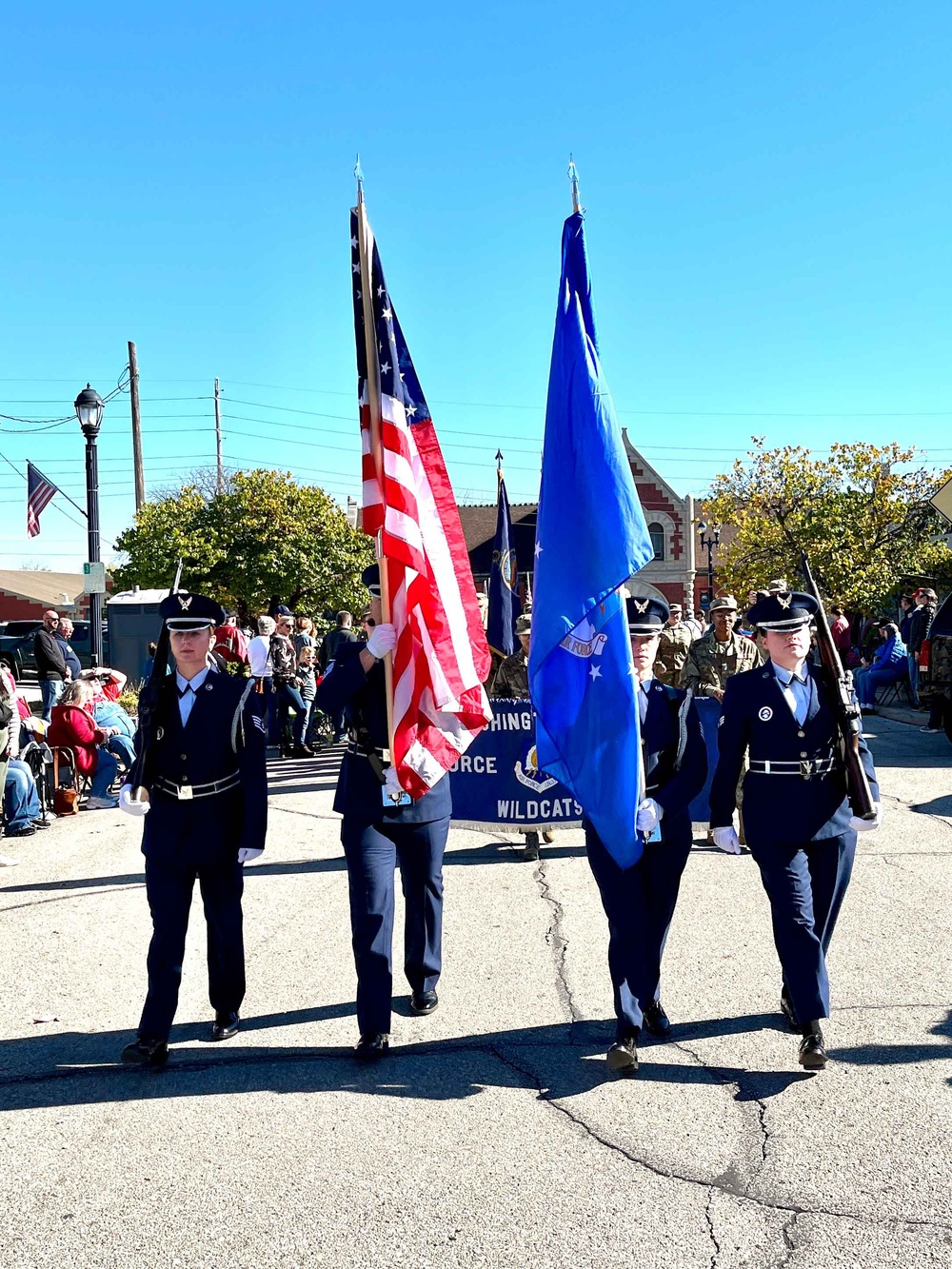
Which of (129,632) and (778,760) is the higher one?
(129,632)

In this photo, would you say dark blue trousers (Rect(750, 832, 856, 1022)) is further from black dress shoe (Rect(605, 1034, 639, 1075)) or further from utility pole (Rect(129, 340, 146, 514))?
utility pole (Rect(129, 340, 146, 514))

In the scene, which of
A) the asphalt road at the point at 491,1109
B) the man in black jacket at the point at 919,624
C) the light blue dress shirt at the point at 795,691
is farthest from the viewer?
the man in black jacket at the point at 919,624

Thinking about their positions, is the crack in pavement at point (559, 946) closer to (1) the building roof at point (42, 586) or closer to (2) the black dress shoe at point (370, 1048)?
(2) the black dress shoe at point (370, 1048)

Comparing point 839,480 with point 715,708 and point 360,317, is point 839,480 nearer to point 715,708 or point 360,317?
point 715,708

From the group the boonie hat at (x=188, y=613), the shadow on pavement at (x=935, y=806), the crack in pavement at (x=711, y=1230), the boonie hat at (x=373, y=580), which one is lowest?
the crack in pavement at (x=711, y=1230)

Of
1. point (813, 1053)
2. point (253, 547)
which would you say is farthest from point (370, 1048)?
point (253, 547)

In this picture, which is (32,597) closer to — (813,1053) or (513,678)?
(513,678)

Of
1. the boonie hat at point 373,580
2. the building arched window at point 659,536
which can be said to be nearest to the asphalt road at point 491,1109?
the boonie hat at point 373,580

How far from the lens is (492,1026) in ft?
18.1

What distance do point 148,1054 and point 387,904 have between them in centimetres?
120

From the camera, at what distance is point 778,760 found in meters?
5.14

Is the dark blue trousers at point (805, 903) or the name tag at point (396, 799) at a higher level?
the name tag at point (396, 799)

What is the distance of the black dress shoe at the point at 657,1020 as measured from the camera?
5.32 m

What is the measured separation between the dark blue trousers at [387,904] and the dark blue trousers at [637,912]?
0.87 m
